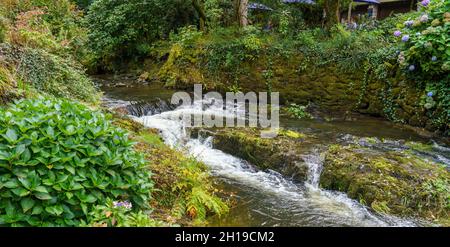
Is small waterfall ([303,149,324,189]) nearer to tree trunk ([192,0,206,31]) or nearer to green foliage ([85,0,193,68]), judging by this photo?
tree trunk ([192,0,206,31])

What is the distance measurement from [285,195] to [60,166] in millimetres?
3739

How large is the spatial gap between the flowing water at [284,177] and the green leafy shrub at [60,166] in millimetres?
1718

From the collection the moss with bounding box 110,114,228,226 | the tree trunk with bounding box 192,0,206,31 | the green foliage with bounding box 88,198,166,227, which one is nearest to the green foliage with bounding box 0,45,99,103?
the moss with bounding box 110,114,228,226

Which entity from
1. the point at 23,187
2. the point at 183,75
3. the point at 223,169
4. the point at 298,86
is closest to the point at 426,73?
the point at 298,86

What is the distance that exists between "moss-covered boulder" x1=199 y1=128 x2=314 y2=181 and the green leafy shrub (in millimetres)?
3594

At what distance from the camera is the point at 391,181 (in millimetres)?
5469

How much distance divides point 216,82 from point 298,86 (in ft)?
9.01

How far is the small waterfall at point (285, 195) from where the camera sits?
4.97 metres

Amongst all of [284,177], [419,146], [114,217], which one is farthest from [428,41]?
[114,217]

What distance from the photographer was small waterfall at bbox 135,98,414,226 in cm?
497

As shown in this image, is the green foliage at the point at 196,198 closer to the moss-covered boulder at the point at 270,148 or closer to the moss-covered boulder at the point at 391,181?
the moss-covered boulder at the point at 270,148

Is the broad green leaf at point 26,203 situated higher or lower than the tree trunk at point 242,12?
lower

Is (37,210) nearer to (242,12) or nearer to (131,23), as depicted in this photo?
(242,12)

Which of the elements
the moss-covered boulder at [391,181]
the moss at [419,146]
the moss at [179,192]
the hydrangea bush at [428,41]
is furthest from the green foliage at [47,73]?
the hydrangea bush at [428,41]
